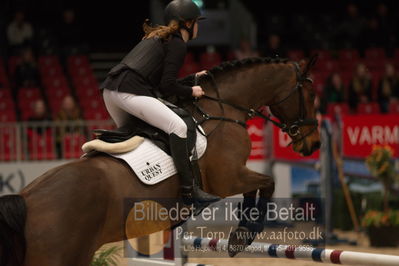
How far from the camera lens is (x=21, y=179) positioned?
443 inches

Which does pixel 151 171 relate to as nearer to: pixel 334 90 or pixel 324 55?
pixel 334 90

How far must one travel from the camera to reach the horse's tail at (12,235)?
13.8 feet

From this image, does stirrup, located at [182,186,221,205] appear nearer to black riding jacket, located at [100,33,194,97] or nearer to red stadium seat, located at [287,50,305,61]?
black riding jacket, located at [100,33,194,97]

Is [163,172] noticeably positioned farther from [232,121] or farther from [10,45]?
[10,45]

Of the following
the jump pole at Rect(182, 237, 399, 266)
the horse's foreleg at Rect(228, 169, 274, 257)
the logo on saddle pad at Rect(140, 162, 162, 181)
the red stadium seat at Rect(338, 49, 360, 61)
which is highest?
the red stadium seat at Rect(338, 49, 360, 61)

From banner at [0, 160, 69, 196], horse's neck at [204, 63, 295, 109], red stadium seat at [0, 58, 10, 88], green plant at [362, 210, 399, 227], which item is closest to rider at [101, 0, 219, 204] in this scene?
horse's neck at [204, 63, 295, 109]

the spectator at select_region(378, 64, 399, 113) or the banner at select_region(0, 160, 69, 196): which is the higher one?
the spectator at select_region(378, 64, 399, 113)

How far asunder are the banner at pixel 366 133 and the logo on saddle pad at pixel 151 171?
21.0ft

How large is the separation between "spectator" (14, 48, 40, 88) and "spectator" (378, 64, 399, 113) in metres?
6.54

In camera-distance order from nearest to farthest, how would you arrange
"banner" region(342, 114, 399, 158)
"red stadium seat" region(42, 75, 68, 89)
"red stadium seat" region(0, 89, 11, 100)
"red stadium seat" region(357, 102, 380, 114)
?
1. "banner" region(342, 114, 399, 158)
2. "red stadium seat" region(0, 89, 11, 100)
3. "red stadium seat" region(357, 102, 380, 114)
4. "red stadium seat" region(42, 75, 68, 89)

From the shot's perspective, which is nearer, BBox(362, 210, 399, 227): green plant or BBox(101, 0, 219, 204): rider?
BBox(101, 0, 219, 204): rider

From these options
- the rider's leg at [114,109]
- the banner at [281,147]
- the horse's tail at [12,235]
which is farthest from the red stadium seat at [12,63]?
the horse's tail at [12,235]

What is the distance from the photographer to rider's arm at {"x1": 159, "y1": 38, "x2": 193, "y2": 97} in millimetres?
5109

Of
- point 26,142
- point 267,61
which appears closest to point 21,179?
point 26,142
